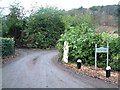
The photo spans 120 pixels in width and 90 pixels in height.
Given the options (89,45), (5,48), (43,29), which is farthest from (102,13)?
(43,29)

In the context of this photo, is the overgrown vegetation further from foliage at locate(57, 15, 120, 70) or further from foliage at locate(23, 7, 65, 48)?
foliage at locate(57, 15, 120, 70)

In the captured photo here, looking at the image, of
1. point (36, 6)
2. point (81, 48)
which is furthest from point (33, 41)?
point (81, 48)

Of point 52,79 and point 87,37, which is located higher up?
point 87,37

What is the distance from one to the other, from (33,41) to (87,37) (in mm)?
15005

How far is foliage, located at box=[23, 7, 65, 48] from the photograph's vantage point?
30.5 meters

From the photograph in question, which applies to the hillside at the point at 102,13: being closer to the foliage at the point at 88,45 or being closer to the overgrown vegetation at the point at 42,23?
the overgrown vegetation at the point at 42,23

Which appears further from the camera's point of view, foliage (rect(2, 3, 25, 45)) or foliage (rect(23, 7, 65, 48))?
foliage (rect(2, 3, 25, 45))

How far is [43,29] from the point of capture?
1229 inches

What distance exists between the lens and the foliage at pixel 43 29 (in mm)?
30531

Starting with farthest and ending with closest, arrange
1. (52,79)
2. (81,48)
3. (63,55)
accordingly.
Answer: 1. (63,55)
2. (81,48)
3. (52,79)

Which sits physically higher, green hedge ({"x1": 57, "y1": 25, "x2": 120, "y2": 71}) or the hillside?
the hillside

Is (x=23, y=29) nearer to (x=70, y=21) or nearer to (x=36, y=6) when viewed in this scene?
(x=36, y=6)

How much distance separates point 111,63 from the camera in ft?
46.1

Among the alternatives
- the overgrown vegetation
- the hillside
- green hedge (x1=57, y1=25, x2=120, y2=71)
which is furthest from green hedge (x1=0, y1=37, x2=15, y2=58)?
the hillside
